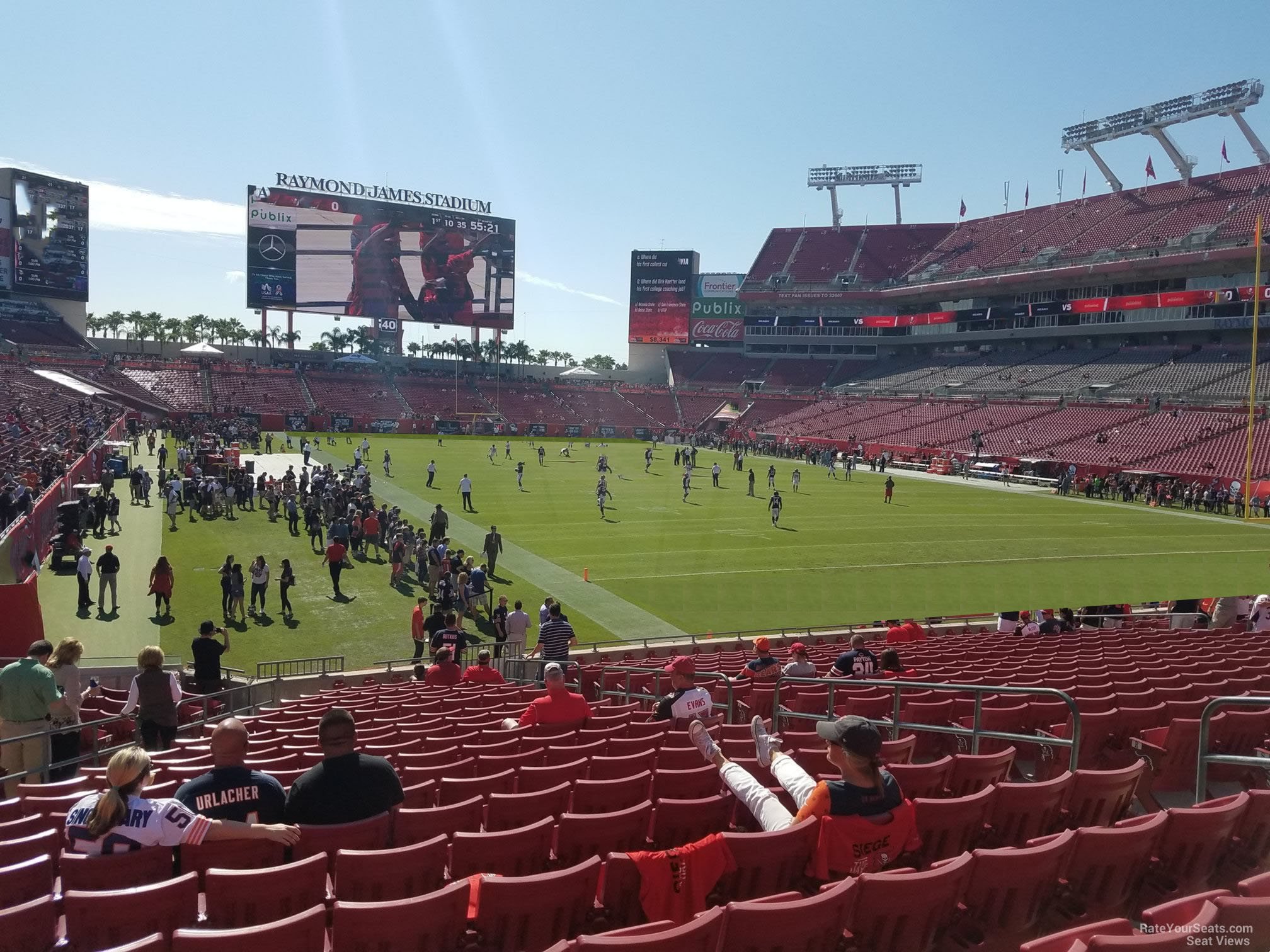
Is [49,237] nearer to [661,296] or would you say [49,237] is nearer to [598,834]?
[661,296]

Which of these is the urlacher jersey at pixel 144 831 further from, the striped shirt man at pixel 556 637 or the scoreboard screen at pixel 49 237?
the scoreboard screen at pixel 49 237

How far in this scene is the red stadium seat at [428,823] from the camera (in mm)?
4531

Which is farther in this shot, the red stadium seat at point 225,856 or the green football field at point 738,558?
the green football field at point 738,558

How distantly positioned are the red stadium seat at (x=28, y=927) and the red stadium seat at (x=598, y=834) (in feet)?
6.82

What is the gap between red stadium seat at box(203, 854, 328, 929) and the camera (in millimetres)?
3580

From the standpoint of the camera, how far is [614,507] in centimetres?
3438

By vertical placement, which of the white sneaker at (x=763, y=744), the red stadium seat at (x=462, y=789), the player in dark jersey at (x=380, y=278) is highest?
the player in dark jersey at (x=380, y=278)

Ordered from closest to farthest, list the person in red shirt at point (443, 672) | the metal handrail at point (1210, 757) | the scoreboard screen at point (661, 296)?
1. the metal handrail at point (1210, 757)
2. the person in red shirt at point (443, 672)
3. the scoreboard screen at point (661, 296)

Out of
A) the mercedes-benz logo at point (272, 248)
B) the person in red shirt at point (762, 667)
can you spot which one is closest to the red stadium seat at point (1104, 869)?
the person in red shirt at point (762, 667)

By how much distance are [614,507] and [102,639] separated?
20.9 metres

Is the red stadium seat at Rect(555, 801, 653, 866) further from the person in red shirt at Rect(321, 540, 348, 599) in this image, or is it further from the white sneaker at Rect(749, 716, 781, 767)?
the person in red shirt at Rect(321, 540, 348, 599)

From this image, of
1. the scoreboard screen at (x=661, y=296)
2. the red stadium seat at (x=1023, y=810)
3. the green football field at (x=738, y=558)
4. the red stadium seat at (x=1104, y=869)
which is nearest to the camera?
the red stadium seat at (x=1104, y=869)

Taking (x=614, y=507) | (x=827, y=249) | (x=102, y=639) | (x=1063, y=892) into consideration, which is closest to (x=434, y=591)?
(x=102, y=639)

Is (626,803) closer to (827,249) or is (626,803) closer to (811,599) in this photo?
(811,599)
